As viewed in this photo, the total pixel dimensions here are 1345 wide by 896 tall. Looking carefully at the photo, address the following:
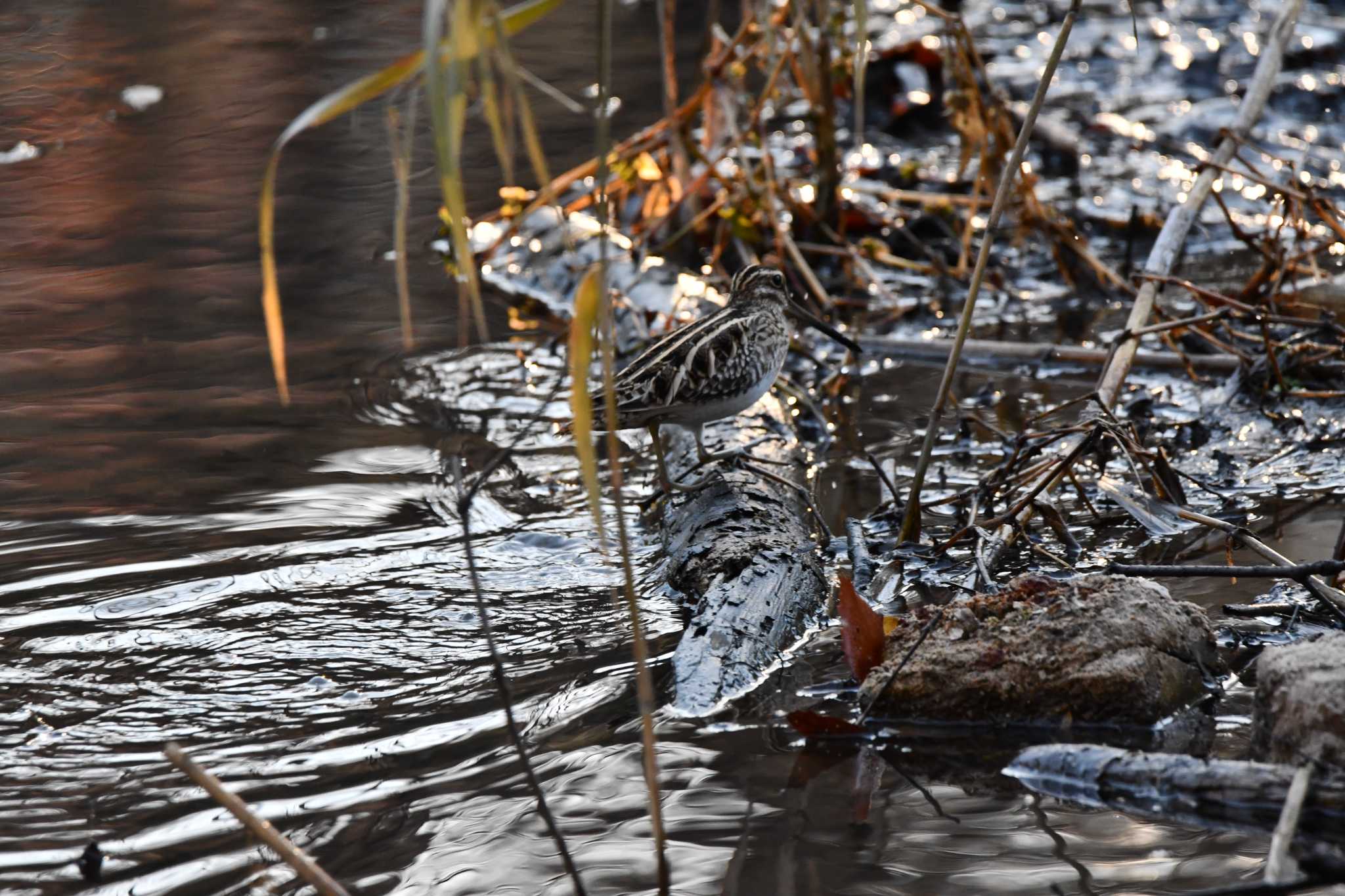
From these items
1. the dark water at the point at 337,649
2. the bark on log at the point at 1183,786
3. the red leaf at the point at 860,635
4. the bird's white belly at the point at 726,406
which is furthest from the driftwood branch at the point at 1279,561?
the bird's white belly at the point at 726,406

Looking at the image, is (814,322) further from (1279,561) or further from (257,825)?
(257,825)

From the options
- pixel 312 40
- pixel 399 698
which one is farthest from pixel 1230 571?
pixel 312 40

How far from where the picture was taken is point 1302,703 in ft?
10.4

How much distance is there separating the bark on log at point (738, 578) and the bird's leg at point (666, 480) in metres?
0.04

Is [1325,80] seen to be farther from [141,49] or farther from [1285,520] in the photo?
[141,49]

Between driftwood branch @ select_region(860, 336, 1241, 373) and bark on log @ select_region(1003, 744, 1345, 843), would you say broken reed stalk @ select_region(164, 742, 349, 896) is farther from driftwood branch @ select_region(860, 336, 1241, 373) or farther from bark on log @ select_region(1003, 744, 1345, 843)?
driftwood branch @ select_region(860, 336, 1241, 373)

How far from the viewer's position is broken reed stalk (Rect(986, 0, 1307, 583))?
5.23m

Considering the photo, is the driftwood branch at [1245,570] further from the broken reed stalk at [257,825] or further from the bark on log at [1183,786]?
the broken reed stalk at [257,825]

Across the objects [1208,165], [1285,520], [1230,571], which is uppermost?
[1208,165]

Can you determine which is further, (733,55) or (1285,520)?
(733,55)

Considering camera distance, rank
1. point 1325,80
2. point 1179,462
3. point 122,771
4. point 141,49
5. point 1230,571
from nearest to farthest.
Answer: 1. point 122,771
2. point 1230,571
3. point 1179,462
4. point 1325,80
5. point 141,49

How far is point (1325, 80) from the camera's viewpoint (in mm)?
11125

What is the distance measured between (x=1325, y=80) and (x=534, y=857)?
33.9 ft

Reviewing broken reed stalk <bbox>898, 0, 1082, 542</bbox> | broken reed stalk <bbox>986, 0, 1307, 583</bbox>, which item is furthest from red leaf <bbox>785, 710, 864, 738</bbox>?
broken reed stalk <bbox>986, 0, 1307, 583</bbox>
